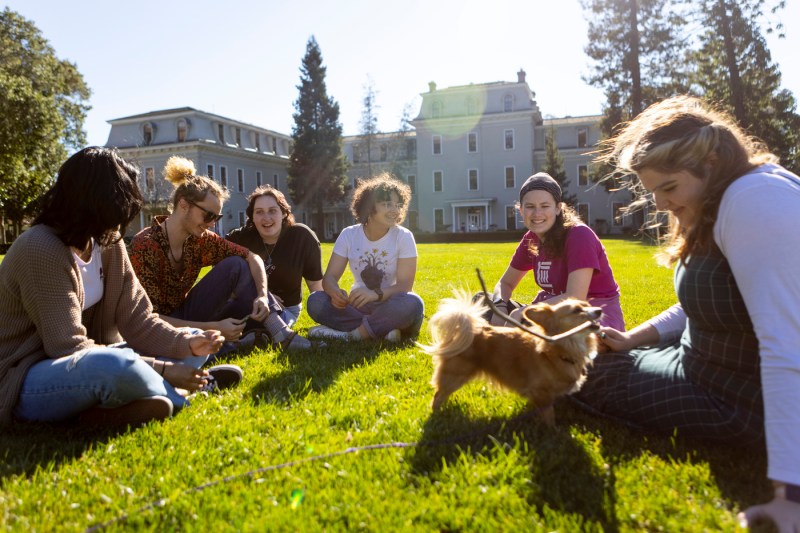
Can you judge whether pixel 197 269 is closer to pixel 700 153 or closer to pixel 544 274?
pixel 544 274

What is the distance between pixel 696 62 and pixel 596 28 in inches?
219

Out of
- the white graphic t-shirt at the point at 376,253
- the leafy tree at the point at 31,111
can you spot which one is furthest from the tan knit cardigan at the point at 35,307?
the leafy tree at the point at 31,111

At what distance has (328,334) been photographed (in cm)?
584

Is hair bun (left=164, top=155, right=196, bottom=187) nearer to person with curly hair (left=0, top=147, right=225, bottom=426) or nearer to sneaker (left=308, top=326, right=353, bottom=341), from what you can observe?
person with curly hair (left=0, top=147, right=225, bottom=426)

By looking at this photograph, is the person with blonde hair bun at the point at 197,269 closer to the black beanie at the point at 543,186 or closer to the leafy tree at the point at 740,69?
the black beanie at the point at 543,186

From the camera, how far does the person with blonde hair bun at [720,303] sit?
75.2 inches

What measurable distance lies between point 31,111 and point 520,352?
Answer: 88.5 feet

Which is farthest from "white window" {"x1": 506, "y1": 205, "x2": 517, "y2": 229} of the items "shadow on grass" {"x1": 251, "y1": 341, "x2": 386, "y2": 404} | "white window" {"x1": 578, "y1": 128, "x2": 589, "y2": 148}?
"shadow on grass" {"x1": 251, "y1": 341, "x2": 386, "y2": 404}

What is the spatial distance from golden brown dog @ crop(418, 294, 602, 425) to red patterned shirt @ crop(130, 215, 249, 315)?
8.92 feet

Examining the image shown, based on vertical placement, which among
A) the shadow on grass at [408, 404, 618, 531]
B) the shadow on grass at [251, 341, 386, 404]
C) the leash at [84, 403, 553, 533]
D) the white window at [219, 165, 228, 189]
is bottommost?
the shadow on grass at [408, 404, 618, 531]

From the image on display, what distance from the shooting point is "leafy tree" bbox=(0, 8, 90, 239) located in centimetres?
2325

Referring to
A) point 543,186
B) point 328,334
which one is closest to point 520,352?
point 543,186

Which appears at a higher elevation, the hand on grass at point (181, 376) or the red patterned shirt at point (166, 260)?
the red patterned shirt at point (166, 260)

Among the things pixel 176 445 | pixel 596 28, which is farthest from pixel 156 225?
pixel 596 28
